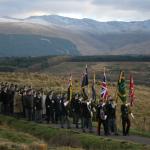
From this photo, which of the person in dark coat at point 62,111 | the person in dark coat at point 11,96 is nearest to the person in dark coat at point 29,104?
the person in dark coat at point 11,96

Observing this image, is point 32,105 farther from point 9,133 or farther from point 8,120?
point 9,133

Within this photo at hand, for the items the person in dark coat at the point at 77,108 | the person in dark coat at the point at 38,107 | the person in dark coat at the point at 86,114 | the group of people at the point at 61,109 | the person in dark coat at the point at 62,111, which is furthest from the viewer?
the person in dark coat at the point at 38,107

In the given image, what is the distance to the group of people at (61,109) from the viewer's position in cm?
3281

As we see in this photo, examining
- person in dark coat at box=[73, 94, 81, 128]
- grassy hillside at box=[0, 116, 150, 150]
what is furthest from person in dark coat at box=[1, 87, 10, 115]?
person in dark coat at box=[73, 94, 81, 128]

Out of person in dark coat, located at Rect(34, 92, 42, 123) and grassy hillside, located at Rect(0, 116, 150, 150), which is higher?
person in dark coat, located at Rect(34, 92, 42, 123)

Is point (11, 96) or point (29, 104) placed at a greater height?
point (11, 96)

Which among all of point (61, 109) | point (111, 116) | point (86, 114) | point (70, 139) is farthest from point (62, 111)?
point (70, 139)

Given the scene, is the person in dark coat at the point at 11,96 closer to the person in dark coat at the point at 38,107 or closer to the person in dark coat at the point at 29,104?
the person in dark coat at the point at 29,104

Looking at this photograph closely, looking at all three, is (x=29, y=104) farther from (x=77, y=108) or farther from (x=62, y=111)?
(x=77, y=108)

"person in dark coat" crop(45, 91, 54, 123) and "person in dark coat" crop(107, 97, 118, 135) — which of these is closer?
"person in dark coat" crop(107, 97, 118, 135)

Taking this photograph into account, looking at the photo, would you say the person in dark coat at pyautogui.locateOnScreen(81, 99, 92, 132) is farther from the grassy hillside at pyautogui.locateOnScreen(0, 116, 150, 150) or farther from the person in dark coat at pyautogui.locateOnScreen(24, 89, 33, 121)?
the person in dark coat at pyautogui.locateOnScreen(24, 89, 33, 121)

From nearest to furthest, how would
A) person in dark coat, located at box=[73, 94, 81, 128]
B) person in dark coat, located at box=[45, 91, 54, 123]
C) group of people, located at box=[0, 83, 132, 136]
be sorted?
group of people, located at box=[0, 83, 132, 136] < person in dark coat, located at box=[73, 94, 81, 128] < person in dark coat, located at box=[45, 91, 54, 123]

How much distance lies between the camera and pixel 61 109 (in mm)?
36625

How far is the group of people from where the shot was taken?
32.8 metres
